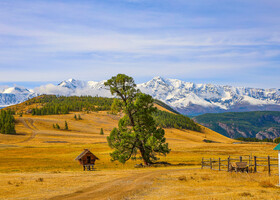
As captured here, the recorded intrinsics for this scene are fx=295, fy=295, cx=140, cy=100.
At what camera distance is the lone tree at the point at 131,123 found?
183 ft

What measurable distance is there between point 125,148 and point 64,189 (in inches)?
1154

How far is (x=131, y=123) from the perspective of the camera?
57.5 m

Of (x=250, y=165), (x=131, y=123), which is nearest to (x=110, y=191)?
(x=250, y=165)

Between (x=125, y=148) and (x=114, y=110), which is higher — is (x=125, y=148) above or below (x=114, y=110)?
below

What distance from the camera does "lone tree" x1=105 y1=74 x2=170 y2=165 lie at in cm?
5581

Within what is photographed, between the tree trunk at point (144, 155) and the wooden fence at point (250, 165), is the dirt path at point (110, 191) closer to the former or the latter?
the wooden fence at point (250, 165)

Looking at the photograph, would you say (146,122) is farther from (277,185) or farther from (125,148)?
(277,185)

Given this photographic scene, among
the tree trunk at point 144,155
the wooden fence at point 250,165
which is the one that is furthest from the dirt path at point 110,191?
the tree trunk at point 144,155

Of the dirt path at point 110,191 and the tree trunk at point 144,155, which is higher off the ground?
the dirt path at point 110,191

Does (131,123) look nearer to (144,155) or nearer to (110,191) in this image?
(144,155)

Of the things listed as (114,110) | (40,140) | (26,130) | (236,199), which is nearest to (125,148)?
(114,110)

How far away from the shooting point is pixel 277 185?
2775 cm

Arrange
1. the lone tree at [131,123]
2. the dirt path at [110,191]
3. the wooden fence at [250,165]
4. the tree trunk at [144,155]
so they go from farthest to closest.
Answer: the tree trunk at [144,155] → the lone tree at [131,123] → the wooden fence at [250,165] → the dirt path at [110,191]

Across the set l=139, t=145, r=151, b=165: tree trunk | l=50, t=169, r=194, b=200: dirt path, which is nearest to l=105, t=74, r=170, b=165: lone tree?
l=139, t=145, r=151, b=165: tree trunk
